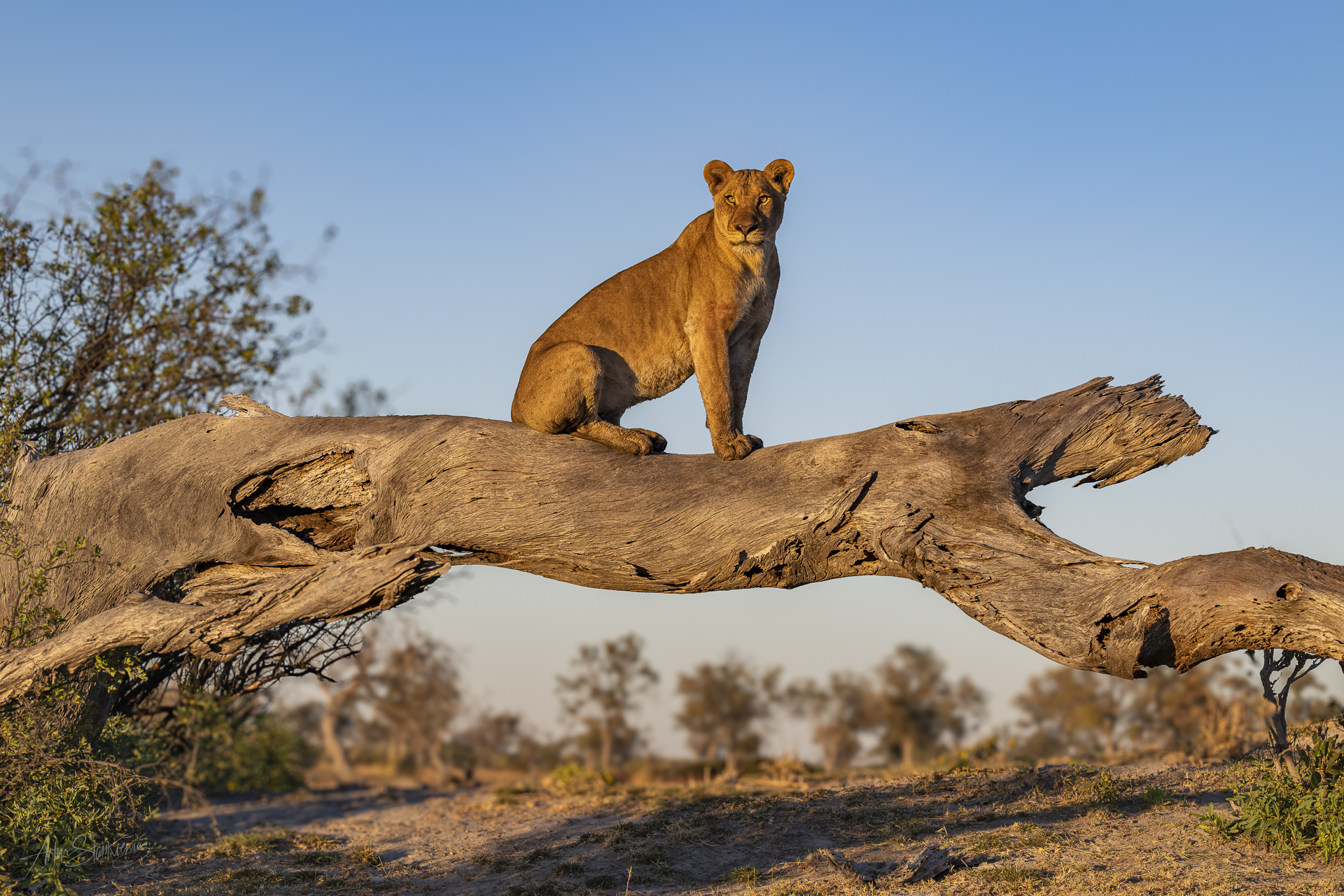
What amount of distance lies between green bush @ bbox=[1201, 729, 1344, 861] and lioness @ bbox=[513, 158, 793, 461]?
15.0 feet

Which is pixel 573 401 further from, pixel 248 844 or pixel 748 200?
pixel 248 844

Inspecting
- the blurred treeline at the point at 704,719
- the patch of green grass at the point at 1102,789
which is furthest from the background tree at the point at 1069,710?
the patch of green grass at the point at 1102,789

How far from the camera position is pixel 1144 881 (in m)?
7.11

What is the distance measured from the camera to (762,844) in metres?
8.94

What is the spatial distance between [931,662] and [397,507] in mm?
27795

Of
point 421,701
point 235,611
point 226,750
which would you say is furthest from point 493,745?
point 235,611

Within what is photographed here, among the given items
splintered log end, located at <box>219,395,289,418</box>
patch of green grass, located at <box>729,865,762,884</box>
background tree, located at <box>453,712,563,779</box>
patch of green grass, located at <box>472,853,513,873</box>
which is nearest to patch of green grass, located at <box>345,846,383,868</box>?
patch of green grass, located at <box>472,853,513,873</box>

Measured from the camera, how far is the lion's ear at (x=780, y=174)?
287 inches

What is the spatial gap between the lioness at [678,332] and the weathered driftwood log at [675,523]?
0.24m

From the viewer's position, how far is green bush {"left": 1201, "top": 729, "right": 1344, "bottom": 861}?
7.36m

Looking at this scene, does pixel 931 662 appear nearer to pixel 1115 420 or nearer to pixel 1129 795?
pixel 1129 795

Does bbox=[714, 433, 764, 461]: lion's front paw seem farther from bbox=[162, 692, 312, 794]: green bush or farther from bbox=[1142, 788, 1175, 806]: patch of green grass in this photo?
bbox=[162, 692, 312, 794]: green bush

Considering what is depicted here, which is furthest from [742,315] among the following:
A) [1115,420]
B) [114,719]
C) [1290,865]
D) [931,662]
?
[931,662]

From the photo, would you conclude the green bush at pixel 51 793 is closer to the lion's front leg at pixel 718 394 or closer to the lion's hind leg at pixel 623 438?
the lion's hind leg at pixel 623 438
